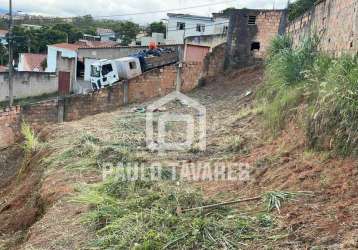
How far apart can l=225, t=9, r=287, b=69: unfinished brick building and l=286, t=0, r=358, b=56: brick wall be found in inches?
225

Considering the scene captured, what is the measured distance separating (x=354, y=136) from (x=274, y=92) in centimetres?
384

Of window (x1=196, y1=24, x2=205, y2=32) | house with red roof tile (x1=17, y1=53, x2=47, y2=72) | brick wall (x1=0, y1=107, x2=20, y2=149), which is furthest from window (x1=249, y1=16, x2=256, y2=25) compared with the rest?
house with red roof tile (x1=17, y1=53, x2=47, y2=72)

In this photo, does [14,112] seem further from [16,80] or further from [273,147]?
[16,80]

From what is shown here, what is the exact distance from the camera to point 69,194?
5.27 metres

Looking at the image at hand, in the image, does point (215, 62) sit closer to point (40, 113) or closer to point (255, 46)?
point (255, 46)

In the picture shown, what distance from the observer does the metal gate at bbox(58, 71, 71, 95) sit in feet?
79.5

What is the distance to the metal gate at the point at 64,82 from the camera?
79.5 feet

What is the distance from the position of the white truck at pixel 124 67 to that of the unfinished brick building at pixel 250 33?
339cm

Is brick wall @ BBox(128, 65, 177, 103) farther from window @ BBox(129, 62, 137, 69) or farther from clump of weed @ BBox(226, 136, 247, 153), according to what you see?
clump of weed @ BBox(226, 136, 247, 153)

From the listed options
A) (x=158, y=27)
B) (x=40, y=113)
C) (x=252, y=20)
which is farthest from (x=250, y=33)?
(x=158, y=27)

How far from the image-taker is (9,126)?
11203 mm

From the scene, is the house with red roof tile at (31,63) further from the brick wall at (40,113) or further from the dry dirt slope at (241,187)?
the dry dirt slope at (241,187)

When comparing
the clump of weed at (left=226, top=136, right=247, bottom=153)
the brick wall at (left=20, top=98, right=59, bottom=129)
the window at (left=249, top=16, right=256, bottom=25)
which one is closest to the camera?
the clump of weed at (left=226, top=136, right=247, bottom=153)

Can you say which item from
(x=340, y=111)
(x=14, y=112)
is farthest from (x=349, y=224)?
(x=14, y=112)
